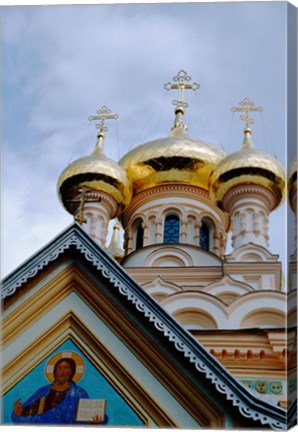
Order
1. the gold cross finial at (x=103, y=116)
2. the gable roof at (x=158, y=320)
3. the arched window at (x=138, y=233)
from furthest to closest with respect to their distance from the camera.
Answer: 1. the arched window at (x=138, y=233)
2. the gold cross finial at (x=103, y=116)
3. the gable roof at (x=158, y=320)

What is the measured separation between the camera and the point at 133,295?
579 centimetres

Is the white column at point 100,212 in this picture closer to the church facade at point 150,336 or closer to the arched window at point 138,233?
the arched window at point 138,233

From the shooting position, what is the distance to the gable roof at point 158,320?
5.28m

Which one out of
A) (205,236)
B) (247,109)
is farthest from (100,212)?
(247,109)

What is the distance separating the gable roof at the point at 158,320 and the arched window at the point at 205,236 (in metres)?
4.76

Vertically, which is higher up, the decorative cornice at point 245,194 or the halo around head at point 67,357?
the decorative cornice at point 245,194

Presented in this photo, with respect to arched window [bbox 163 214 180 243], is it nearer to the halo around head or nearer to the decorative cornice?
the decorative cornice

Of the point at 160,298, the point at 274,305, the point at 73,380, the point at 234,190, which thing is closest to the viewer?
the point at 73,380

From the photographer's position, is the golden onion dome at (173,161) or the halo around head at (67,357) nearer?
the halo around head at (67,357)

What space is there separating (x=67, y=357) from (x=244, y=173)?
4550 mm

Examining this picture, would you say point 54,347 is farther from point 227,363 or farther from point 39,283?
point 227,363

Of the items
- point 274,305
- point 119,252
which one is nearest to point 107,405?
point 274,305

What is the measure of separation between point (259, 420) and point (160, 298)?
3.69 meters

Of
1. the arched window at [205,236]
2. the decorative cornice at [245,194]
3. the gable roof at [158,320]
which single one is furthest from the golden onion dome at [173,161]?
the gable roof at [158,320]
